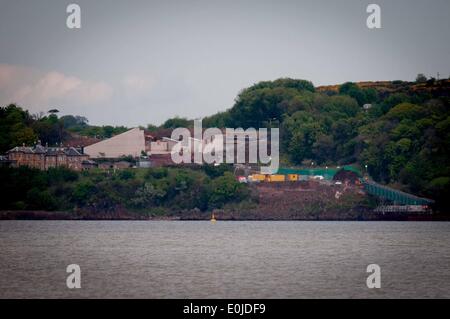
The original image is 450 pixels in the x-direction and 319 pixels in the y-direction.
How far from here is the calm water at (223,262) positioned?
164 ft

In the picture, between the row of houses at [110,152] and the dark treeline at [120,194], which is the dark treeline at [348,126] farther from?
the dark treeline at [120,194]

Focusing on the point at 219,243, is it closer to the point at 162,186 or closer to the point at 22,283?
the point at 22,283

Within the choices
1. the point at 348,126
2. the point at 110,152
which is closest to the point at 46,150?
the point at 110,152

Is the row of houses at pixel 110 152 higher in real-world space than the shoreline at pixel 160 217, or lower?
higher

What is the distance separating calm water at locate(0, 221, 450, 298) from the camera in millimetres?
50003

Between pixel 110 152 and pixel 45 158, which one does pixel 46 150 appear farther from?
pixel 110 152

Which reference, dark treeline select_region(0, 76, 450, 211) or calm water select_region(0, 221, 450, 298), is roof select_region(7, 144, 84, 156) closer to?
dark treeline select_region(0, 76, 450, 211)

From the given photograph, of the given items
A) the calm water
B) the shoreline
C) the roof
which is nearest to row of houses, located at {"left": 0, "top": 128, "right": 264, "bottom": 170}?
the roof

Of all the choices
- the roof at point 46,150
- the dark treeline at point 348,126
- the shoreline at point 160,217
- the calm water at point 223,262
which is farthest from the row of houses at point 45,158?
the calm water at point 223,262

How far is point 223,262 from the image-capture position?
62.3 m

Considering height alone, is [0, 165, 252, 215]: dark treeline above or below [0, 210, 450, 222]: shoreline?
above
